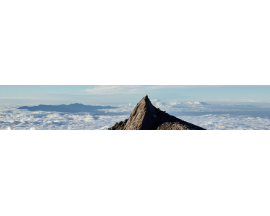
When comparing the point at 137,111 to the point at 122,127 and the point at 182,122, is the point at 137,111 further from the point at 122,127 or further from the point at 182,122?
the point at 182,122

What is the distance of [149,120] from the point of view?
10.0 m

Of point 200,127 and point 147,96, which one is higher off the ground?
point 147,96

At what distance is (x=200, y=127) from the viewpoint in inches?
395

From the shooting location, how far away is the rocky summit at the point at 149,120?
978cm

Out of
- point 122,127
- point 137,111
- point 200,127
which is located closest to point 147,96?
point 137,111

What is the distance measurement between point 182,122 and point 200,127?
2.97ft

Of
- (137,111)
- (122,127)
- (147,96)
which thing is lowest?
(122,127)

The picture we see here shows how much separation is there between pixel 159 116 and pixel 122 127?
194 cm

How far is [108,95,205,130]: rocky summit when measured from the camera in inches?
385

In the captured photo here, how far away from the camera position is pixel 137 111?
1040 cm

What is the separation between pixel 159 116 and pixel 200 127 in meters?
2.03

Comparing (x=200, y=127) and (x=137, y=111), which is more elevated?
(x=137, y=111)

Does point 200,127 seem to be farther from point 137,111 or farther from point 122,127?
point 122,127

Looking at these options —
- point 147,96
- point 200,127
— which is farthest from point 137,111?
point 200,127
